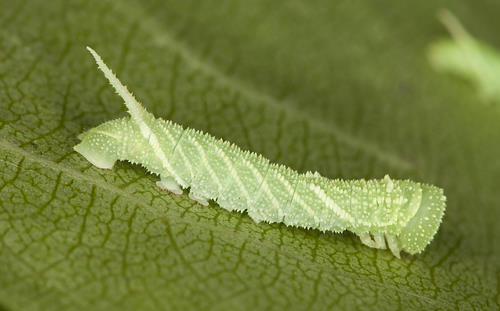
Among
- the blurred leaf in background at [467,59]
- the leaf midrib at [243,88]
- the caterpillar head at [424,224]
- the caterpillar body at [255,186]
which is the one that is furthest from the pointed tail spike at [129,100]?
the blurred leaf in background at [467,59]

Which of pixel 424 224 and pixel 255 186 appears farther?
pixel 424 224

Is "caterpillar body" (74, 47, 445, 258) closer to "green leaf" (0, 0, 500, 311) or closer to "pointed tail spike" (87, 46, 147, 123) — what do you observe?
"pointed tail spike" (87, 46, 147, 123)

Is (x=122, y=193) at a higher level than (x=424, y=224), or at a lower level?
lower

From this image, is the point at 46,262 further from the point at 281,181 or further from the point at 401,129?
the point at 401,129

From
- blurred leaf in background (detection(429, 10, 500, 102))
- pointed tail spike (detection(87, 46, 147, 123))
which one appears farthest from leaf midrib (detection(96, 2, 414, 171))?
blurred leaf in background (detection(429, 10, 500, 102))

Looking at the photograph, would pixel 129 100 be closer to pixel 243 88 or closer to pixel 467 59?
pixel 243 88

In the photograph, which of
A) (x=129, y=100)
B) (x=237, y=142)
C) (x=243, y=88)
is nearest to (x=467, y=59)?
(x=243, y=88)

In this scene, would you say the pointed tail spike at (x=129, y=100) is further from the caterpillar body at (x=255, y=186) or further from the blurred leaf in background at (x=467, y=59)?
the blurred leaf in background at (x=467, y=59)
